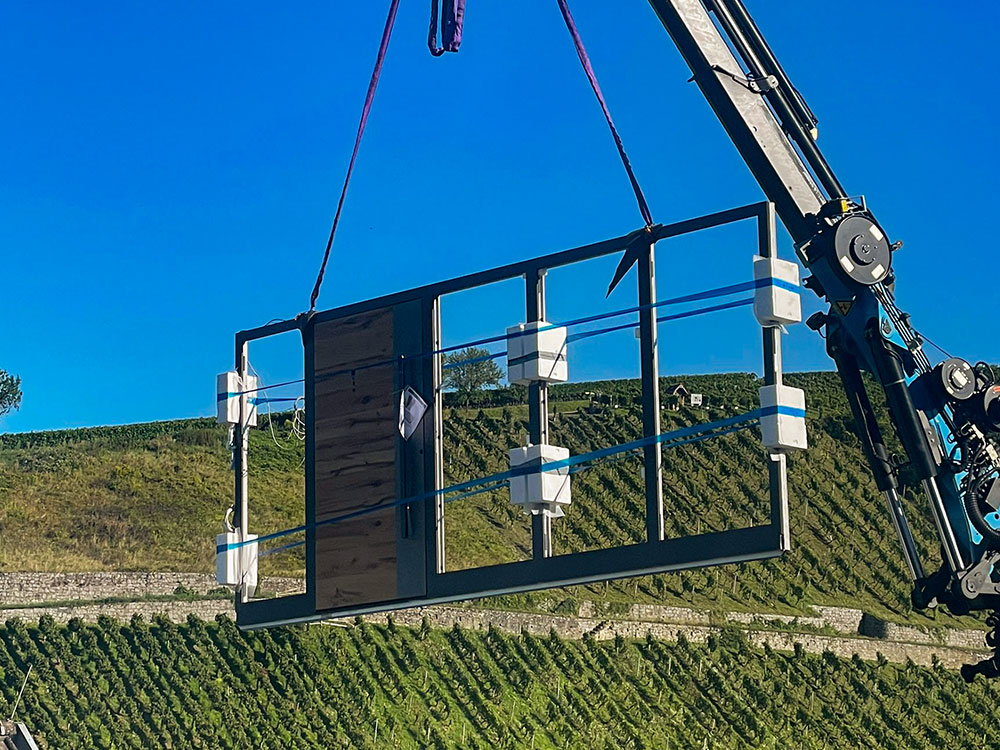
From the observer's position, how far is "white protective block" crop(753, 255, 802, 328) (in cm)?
1076

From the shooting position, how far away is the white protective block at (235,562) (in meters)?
14.1

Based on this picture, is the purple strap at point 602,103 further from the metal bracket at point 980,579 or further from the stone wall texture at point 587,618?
the stone wall texture at point 587,618

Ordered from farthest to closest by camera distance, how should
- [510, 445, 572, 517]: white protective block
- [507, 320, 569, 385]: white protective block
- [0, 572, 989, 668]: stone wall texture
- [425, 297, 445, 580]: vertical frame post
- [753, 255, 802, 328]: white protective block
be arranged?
[0, 572, 989, 668]: stone wall texture, [425, 297, 445, 580]: vertical frame post, [507, 320, 569, 385]: white protective block, [510, 445, 572, 517]: white protective block, [753, 255, 802, 328]: white protective block

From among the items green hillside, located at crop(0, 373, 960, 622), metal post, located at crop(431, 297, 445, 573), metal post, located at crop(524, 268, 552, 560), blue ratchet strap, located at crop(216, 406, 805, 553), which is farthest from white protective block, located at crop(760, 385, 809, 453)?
green hillside, located at crop(0, 373, 960, 622)

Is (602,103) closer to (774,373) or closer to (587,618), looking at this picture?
(774,373)

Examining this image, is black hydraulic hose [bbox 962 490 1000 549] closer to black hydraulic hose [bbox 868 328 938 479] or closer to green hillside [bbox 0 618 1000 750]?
black hydraulic hose [bbox 868 328 938 479]

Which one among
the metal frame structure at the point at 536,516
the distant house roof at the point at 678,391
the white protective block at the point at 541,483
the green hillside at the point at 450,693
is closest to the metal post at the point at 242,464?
the metal frame structure at the point at 536,516

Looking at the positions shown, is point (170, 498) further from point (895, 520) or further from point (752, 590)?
point (895, 520)

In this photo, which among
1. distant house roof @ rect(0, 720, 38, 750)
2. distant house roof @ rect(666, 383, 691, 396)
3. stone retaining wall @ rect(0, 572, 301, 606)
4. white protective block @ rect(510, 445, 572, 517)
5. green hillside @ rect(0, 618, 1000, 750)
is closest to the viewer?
white protective block @ rect(510, 445, 572, 517)

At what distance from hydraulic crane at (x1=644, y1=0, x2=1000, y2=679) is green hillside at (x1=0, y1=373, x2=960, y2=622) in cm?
3214

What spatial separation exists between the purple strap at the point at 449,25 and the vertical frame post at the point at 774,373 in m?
3.51

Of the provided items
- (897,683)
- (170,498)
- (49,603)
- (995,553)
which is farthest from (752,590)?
(995,553)

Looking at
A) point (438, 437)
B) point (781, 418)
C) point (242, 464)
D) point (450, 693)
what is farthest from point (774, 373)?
point (450, 693)

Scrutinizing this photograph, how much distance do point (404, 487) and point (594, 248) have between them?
2.41m
